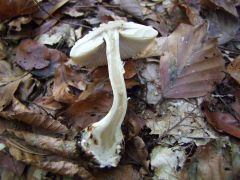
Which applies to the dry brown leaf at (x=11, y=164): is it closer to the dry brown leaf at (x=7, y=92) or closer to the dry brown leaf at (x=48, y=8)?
the dry brown leaf at (x=7, y=92)

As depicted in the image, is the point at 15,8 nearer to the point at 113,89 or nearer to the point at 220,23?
the point at 113,89

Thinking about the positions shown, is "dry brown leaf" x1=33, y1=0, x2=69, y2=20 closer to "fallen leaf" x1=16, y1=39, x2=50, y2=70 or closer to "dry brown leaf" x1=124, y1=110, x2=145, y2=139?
"fallen leaf" x1=16, y1=39, x2=50, y2=70

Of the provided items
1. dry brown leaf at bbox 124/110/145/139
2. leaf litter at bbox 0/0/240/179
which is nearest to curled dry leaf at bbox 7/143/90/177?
leaf litter at bbox 0/0/240/179

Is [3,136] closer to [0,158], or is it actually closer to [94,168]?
[0,158]

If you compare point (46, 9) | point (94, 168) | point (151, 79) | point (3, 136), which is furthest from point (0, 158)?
point (46, 9)

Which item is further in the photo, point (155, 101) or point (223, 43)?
point (223, 43)

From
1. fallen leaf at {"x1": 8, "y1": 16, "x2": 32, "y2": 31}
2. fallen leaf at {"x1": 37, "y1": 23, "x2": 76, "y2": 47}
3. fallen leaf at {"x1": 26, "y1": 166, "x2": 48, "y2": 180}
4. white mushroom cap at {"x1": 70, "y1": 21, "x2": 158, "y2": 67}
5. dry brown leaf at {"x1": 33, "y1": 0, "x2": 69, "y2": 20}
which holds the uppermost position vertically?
white mushroom cap at {"x1": 70, "y1": 21, "x2": 158, "y2": 67}

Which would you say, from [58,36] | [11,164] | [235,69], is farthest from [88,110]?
[235,69]
